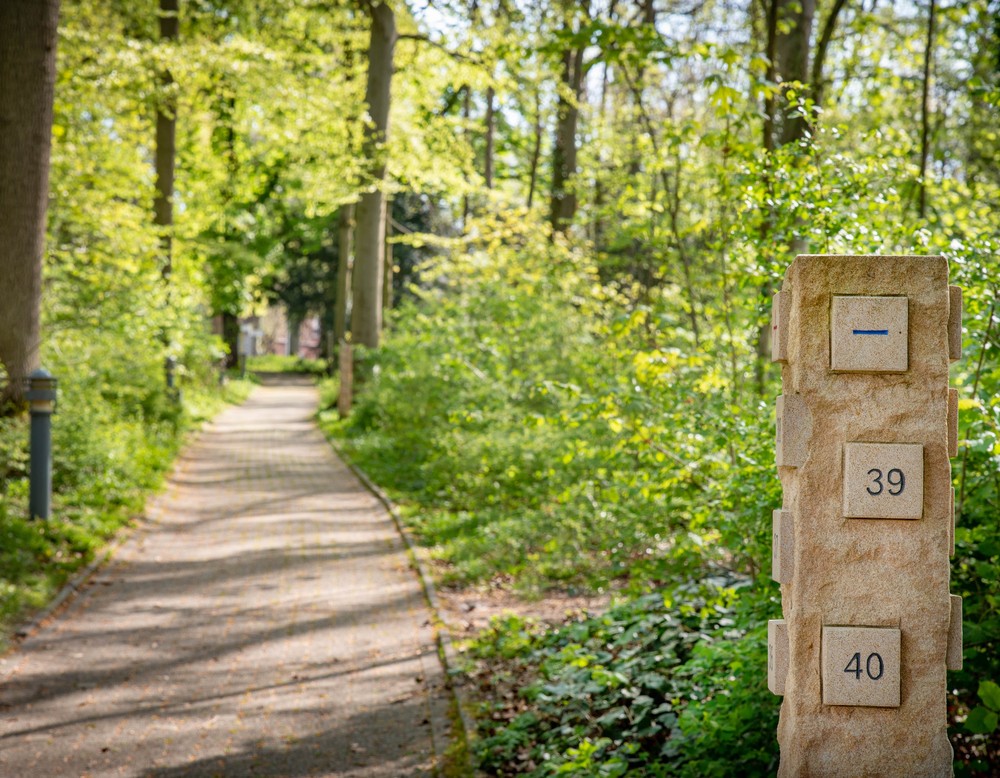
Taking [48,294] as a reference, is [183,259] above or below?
above

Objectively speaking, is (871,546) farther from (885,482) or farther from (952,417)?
(952,417)

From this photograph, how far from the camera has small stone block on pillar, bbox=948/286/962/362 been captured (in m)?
2.96

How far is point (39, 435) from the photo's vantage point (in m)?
9.84

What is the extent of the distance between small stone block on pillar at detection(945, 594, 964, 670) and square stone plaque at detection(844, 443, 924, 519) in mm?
322

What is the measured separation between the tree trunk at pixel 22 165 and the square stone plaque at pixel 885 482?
9.78m

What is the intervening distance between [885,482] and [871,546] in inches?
7.2

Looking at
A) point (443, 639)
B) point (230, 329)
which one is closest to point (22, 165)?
point (443, 639)

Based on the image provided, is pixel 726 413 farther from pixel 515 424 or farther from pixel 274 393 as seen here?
pixel 274 393

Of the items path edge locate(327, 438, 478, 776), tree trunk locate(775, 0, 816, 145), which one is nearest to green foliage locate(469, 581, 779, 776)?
path edge locate(327, 438, 478, 776)

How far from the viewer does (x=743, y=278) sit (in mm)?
5715

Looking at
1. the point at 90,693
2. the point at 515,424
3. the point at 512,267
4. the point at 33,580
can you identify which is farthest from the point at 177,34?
the point at 90,693

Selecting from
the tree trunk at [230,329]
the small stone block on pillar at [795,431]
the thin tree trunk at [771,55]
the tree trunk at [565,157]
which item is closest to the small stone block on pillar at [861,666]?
the small stone block on pillar at [795,431]

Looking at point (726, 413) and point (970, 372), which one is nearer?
point (970, 372)

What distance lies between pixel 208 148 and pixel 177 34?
8.59 metres
